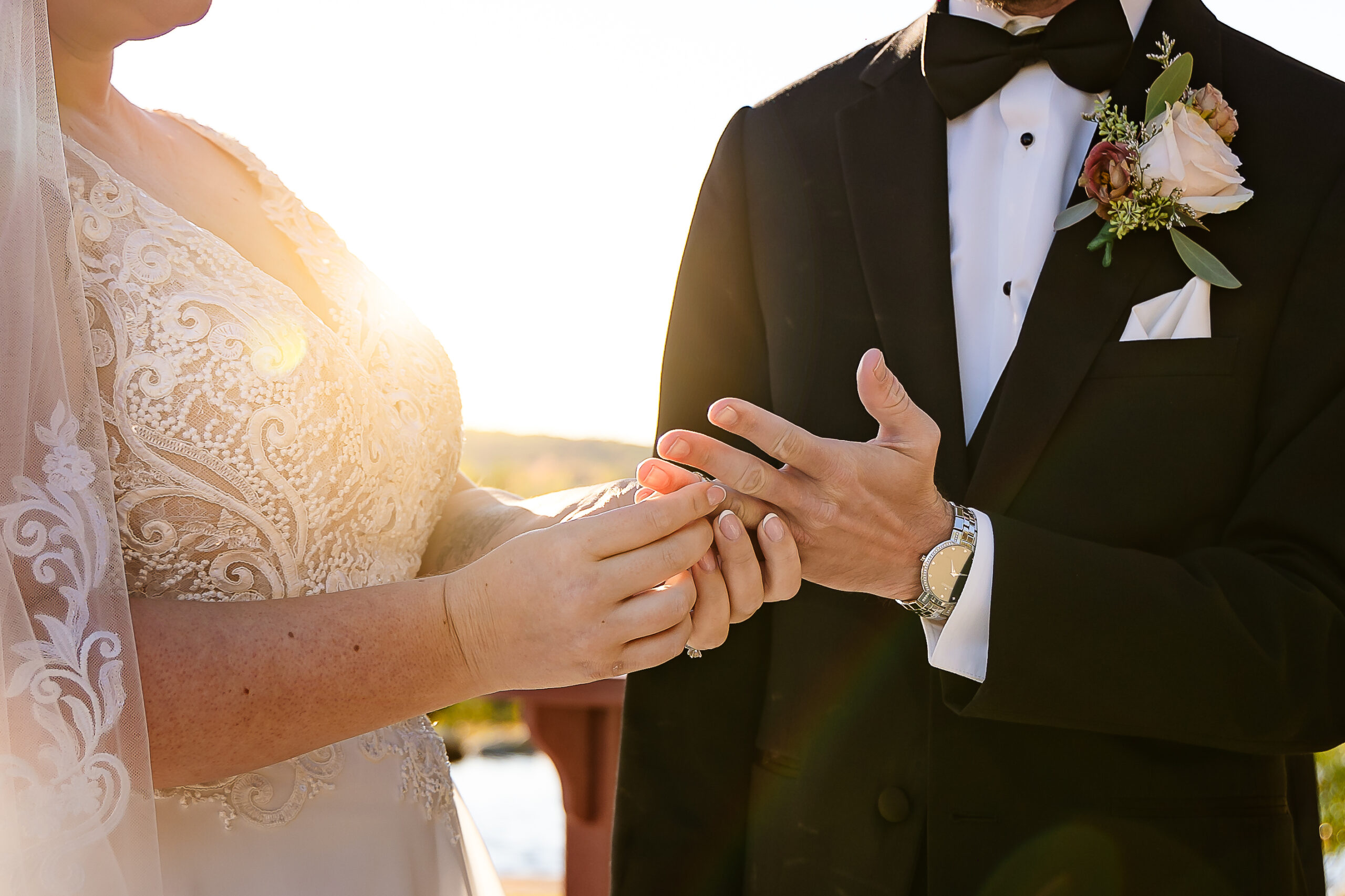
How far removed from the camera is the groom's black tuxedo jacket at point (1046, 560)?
1.66 m

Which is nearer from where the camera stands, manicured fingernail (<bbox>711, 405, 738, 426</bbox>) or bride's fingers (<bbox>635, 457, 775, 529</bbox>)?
manicured fingernail (<bbox>711, 405, 738, 426</bbox>)

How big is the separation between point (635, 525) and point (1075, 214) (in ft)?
3.18

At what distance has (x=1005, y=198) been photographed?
199 centimetres

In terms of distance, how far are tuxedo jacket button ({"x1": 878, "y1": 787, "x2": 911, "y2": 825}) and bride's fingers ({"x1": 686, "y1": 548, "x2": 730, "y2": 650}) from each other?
1.38 ft

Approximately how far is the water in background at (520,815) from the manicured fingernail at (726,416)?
237 inches

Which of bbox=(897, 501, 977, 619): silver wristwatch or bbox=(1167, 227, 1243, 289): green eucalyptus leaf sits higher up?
bbox=(1167, 227, 1243, 289): green eucalyptus leaf

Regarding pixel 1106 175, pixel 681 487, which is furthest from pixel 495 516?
pixel 1106 175

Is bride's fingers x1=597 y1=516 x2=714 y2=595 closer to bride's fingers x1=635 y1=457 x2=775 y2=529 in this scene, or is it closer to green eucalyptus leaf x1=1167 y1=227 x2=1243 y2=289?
bride's fingers x1=635 y1=457 x2=775 y2=529

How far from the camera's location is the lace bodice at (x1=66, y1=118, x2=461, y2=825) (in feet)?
5.16

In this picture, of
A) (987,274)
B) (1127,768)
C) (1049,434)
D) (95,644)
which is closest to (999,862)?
(1127,768)

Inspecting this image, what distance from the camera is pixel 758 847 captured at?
6.51ft

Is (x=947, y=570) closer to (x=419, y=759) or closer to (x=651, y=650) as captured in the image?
(x=651, y=650)

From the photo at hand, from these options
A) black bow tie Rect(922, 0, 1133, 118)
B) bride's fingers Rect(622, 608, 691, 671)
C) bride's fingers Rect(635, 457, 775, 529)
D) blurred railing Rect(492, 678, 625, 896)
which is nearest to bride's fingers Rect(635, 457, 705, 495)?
bride's fingers Rect(635, 457, 775, 529)

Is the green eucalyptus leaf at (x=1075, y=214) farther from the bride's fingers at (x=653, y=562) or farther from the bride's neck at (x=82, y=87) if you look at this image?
the bride's neck at (x=82, y=87)
